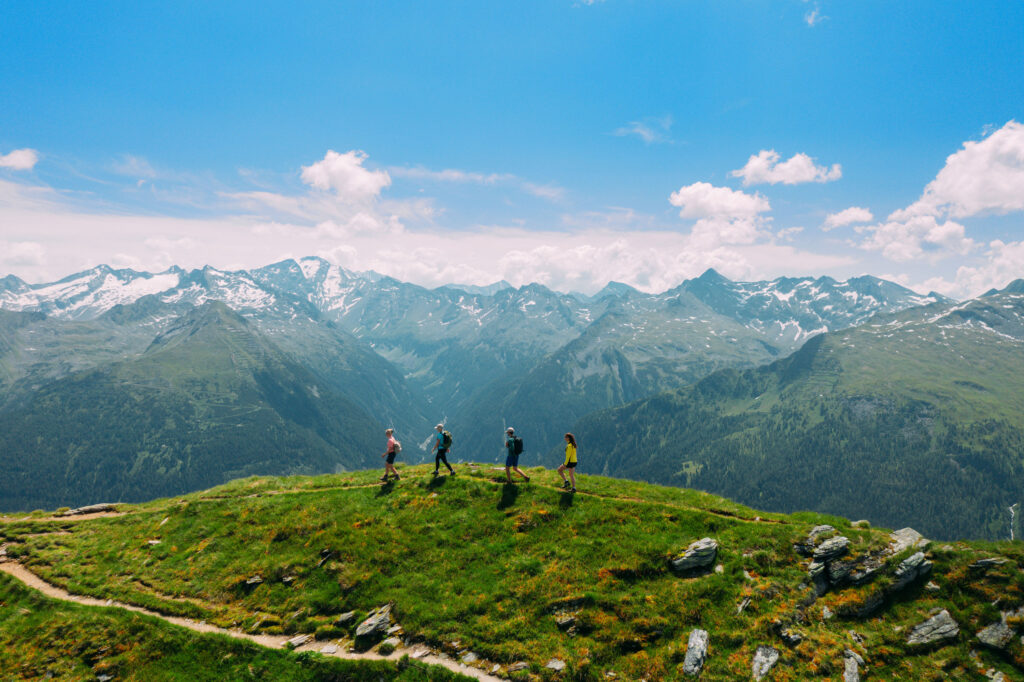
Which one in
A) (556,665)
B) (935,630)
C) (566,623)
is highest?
(935,630)

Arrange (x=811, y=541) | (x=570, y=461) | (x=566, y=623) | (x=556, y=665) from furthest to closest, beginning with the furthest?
(x=570, y=461), (x=811, y=541), (x=566, y=623), (x=556, y=665)

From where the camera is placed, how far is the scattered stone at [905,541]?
21.6 metres

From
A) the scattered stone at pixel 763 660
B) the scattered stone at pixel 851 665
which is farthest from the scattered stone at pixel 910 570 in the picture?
the scattered stone at pixel 763 660

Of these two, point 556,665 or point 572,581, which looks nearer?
point 556,665

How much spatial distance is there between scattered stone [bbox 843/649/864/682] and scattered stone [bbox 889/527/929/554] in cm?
676

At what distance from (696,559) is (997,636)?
10882 millimetres

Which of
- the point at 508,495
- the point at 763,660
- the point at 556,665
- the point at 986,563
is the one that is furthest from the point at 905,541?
the point at 508,495

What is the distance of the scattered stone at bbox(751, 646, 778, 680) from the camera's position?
1692cm

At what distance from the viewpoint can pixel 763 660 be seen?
17328mm

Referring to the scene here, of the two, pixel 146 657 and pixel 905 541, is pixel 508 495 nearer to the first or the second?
pixel 146 657

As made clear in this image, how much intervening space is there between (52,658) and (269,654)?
9.98 metres

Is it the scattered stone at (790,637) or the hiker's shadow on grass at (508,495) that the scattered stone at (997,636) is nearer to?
the scattered stone at (790,637)

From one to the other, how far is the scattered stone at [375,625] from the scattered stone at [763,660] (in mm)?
15912

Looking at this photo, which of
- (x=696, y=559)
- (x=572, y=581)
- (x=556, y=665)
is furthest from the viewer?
(x=696, y=559)
